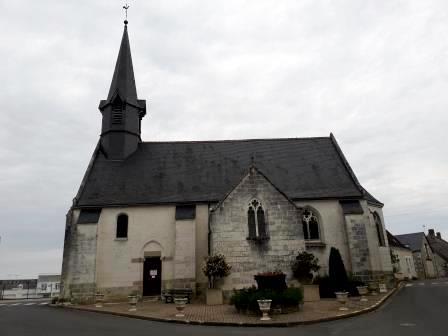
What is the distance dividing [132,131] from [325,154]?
45.1ft

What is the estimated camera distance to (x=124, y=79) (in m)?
25.7

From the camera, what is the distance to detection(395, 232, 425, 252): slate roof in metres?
51.7

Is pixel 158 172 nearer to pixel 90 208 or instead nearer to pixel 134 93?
pixel 90 208

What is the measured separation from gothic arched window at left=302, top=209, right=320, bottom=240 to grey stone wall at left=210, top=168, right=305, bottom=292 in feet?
11.7

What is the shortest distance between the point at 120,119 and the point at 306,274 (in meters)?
16.1

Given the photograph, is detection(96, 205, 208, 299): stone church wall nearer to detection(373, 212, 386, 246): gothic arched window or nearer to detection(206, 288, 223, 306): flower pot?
detection(206, 288, 223, 306): flower pot

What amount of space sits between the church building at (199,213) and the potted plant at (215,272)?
21.2 inches

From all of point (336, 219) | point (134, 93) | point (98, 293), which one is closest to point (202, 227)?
point (98, 293)

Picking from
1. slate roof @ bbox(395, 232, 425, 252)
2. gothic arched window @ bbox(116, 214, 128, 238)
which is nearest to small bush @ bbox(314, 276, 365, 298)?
gothic arched window @ bbox(116, 214, 128, 238)

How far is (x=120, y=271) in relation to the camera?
1962 centimetres

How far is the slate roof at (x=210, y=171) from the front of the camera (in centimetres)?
2134

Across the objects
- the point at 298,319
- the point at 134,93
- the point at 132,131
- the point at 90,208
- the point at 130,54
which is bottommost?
the point at 298,319

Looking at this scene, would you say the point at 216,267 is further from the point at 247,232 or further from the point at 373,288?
the point at 373,288

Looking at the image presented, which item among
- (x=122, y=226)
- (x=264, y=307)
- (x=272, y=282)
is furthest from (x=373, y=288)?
(x=122, y=226)
